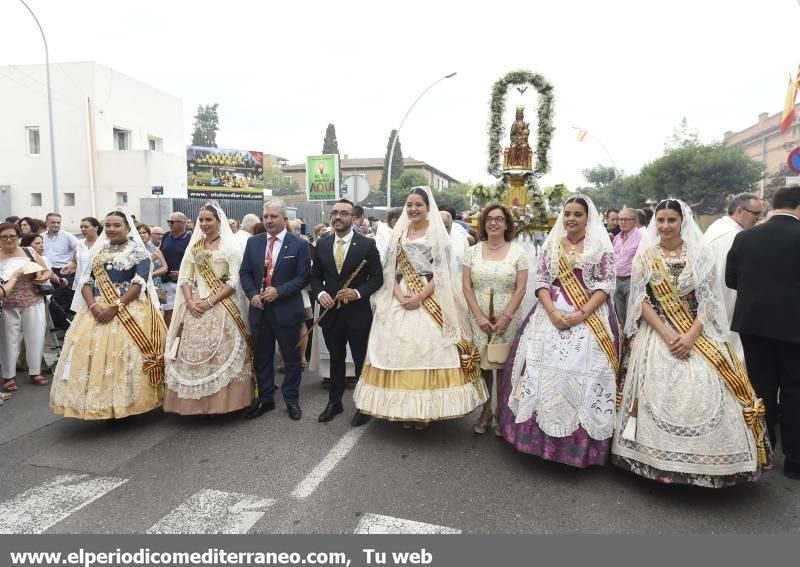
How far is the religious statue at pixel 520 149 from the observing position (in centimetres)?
869

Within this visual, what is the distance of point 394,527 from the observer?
317 cm

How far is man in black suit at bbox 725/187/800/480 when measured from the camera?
12.7 ft

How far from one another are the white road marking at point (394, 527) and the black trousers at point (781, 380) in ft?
8.15

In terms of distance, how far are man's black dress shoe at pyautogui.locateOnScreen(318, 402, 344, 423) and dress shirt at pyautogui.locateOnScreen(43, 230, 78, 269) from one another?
5.88 meters

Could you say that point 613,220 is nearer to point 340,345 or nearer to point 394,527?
point 340,345

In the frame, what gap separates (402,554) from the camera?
115 inches

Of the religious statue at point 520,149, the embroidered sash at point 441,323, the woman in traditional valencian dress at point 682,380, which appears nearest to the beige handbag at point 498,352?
the embroidered sash at point 441,323

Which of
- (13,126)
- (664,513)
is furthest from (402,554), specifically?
(13,126)

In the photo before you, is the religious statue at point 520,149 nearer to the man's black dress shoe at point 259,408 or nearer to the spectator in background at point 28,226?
the man's black dress shoe at point 259,408

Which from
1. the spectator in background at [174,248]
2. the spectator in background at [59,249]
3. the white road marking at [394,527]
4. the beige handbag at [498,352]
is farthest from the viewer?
the spectator in background at [59,249]

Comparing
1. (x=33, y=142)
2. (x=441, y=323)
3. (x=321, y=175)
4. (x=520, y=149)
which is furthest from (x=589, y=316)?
(x=33, y=142)

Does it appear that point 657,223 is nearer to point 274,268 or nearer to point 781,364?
point 781,364

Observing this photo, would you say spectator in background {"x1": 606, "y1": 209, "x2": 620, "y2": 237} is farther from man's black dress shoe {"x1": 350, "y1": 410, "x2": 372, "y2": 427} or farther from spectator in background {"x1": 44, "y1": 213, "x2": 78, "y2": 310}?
spectator in background {"x1": 44, "y1": 213, "x2": 78, "y2": 310}

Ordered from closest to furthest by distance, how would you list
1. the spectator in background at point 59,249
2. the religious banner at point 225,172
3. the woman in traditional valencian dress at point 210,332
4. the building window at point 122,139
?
the woman in traditional valencian dress at point 210,332 → the spectator in background at point 59,249 → the building window at point 122,139 → the religious banner at point 225,172
